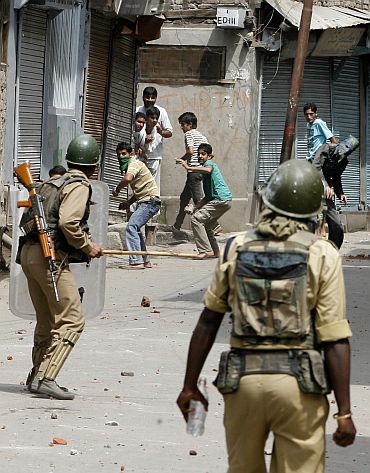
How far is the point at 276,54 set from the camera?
20.8 meters

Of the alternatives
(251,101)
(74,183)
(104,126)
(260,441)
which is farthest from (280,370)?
(251,101)

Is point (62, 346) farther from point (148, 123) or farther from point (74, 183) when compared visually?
point (148, 123)

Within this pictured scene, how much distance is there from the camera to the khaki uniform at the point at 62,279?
25.8ft

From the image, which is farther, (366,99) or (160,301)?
(366,99)

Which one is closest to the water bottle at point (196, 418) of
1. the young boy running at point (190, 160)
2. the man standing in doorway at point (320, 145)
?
the man standing in doorway at point (320, 145)

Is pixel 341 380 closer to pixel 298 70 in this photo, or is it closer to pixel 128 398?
pixel 128 398

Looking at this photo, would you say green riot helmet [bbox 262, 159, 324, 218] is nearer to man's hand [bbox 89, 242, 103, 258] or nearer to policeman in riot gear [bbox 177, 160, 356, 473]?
policeman in riot gear [bbox 177, 160, 356, 473]

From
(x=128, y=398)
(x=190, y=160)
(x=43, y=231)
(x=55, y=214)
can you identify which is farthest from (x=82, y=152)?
(x=190, y=160)

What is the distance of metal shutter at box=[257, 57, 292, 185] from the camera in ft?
69.6

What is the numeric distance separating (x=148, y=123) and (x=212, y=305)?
40.0 feet

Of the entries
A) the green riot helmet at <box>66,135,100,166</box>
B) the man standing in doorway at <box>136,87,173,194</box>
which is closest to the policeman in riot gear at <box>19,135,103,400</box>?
the green riot helmet at <box>66,135,100,166</box>

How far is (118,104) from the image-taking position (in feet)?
61.9

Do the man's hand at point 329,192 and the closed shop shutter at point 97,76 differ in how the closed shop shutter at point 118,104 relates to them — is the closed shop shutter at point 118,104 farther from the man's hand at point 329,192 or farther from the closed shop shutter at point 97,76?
the man's hand at point 329,192

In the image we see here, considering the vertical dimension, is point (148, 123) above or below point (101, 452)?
above
